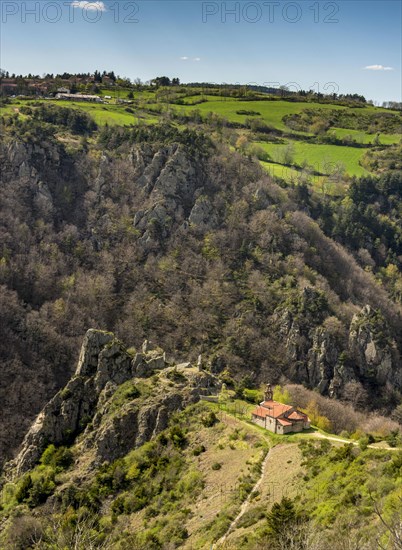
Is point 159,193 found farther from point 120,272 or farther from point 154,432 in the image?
point 154,432

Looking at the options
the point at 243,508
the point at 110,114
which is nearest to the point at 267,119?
the point at 110,114

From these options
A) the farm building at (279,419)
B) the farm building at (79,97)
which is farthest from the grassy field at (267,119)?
the farm building at (279,419)

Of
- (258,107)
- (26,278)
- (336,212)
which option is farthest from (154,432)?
(258,107)

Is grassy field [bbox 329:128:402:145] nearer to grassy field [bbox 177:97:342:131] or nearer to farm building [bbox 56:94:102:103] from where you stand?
grassy field [bbox 177:97:342:131]

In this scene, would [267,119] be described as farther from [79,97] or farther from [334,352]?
[334,352]

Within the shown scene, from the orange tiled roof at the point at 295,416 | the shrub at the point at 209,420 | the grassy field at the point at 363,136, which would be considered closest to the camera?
the shrub at the point at 209,420

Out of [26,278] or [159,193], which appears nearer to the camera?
[26,278]

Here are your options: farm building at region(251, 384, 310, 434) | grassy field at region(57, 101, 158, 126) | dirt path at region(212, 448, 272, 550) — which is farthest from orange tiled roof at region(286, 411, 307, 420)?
grassy field at region(57, 101, 158, 126)

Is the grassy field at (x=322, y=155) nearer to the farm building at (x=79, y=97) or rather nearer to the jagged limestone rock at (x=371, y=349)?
the farm building at (x=79, y=97)
